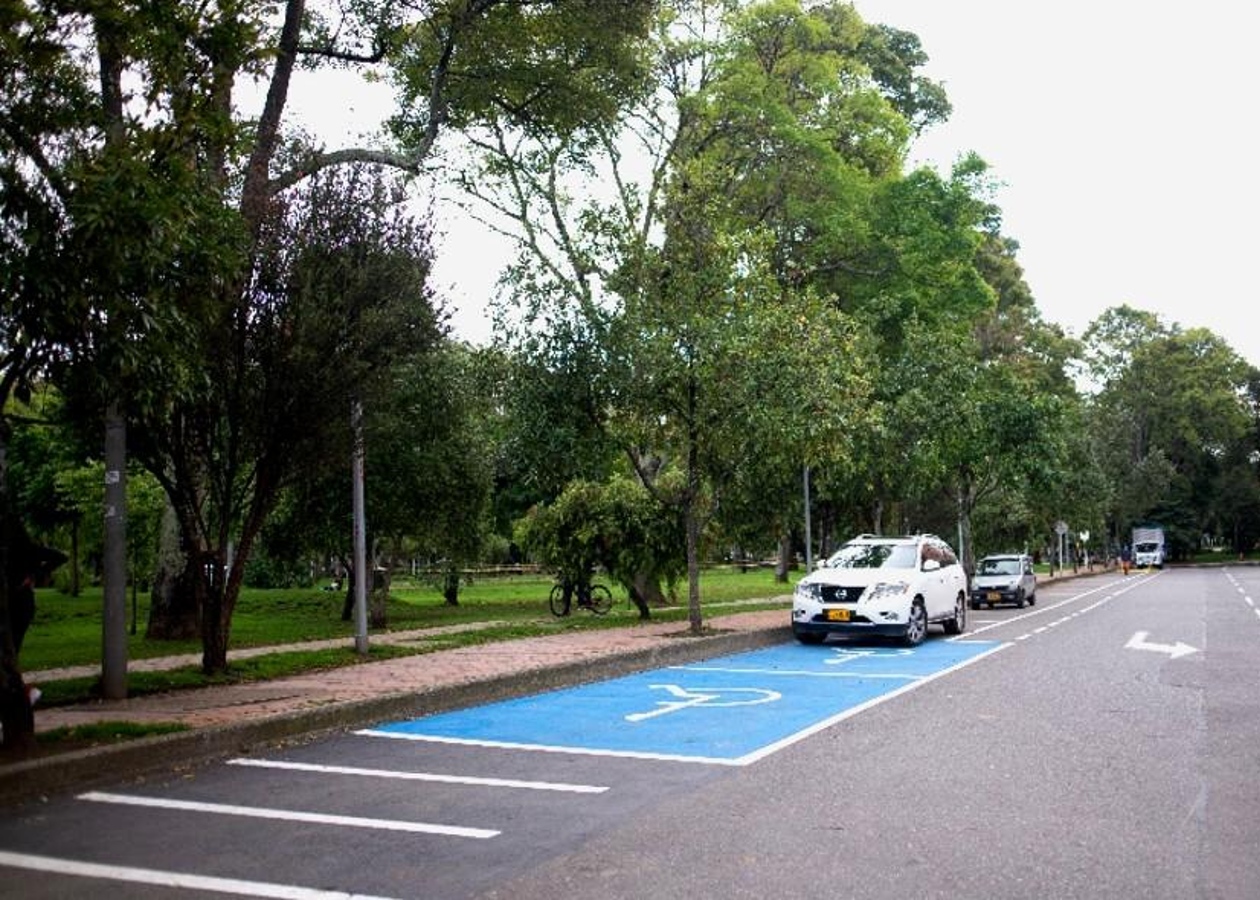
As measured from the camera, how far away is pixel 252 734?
362 inches

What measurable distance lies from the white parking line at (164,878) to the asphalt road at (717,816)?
19 millimetres

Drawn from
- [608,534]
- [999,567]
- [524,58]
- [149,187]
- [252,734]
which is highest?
[524,58]

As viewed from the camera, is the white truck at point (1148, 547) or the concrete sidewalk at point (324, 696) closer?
the concrete sidewalk at point (324, 696)

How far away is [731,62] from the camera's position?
28.6 metres

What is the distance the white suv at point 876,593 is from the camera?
18.2 metres

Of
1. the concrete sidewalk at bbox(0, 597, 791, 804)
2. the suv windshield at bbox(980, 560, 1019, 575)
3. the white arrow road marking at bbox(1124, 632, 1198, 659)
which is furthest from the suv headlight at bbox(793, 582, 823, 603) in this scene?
the suv windshield at bbox(980, 560, 1019, 575)

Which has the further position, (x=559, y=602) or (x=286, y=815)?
(x=559, y=602)

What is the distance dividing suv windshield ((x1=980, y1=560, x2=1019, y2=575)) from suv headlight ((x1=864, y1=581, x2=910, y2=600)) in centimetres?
1663

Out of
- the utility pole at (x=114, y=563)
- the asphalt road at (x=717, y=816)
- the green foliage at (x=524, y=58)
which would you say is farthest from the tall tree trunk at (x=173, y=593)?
the asphalt road at (x=717, y=816)

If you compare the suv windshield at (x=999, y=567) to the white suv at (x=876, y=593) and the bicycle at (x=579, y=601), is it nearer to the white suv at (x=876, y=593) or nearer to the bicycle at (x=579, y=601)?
the white suv at (x=876, y=593)

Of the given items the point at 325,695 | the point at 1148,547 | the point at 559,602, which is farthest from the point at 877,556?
the point at 1148,547

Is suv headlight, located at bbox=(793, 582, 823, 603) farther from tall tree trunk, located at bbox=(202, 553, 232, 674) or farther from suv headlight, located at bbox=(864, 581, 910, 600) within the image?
tall tree trunk, located at bbox=(202, 553, 232, 674)

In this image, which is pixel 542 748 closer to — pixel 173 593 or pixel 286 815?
pixel 286 815

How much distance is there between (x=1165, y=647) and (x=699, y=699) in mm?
9302
